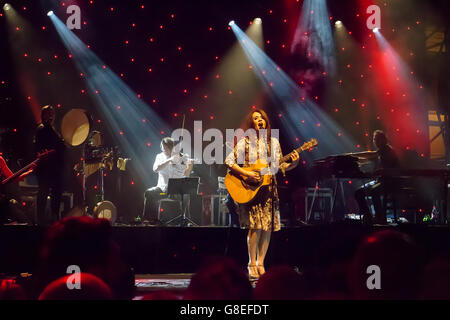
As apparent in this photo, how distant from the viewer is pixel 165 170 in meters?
8.88

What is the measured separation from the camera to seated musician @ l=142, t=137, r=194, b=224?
8.69 metres

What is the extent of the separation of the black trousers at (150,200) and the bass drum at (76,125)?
1.71 metres

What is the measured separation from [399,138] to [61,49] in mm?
8885

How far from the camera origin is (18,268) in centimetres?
454

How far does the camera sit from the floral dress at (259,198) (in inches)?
176

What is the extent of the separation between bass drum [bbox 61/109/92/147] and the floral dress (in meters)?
4.77

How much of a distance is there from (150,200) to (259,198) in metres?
4.76
